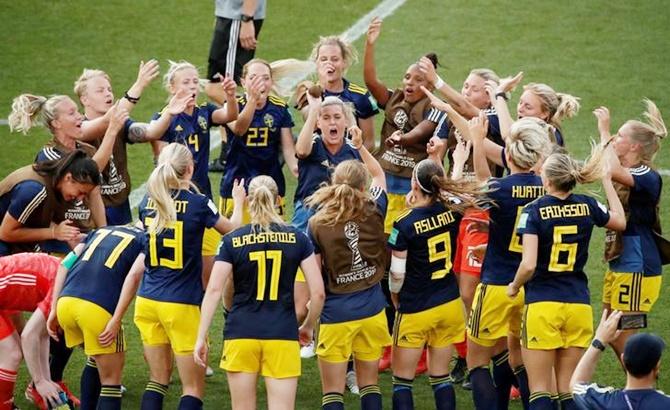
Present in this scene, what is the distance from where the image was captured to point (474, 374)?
9289 mm

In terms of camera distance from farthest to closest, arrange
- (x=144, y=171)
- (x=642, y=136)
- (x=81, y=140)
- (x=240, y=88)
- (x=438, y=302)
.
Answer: (x=240, y=88)
(x=144, y=171)
(x=81, y=140)
(x=642, y=136)
(x=438, y=302)

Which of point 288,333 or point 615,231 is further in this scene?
point 615,231

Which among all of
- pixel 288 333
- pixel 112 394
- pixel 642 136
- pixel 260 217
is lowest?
pixel 112 394

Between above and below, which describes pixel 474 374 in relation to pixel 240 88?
below

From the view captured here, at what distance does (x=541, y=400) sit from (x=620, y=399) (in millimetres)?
1882

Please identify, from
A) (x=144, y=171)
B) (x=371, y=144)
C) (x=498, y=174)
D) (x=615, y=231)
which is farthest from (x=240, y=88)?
(x=615, y=231)

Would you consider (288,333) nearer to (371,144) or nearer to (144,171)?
(371,144)

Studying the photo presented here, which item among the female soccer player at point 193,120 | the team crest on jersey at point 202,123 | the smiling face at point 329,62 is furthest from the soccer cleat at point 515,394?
the team crest on jersey at point 202,123

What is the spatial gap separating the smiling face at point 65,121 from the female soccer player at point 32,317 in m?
1.29

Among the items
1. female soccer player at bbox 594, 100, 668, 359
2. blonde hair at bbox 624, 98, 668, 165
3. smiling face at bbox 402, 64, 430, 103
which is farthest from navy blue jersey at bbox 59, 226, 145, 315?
blonde hair at bbox 624, 98, 668, 165

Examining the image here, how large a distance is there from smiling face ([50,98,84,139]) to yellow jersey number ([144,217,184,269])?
5.71ft

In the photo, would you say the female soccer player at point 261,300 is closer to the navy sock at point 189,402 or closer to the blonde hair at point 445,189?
the navy sock at point 189,402

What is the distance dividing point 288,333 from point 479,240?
2.38 metres

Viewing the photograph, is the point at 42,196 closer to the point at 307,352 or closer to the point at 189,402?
the point at 189,402
